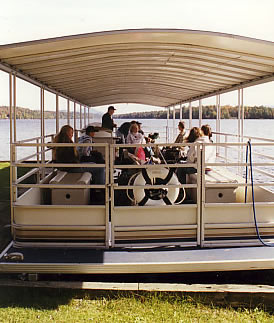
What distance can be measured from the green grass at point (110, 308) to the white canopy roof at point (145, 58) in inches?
88.2

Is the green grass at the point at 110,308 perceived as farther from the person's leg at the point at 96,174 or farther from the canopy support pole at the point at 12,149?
the person's leg at the point at 96,174

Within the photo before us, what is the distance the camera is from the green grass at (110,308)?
3.62m

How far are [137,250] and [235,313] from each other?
1122 mm

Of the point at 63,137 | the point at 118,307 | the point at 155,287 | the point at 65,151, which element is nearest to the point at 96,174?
the point at 65,151

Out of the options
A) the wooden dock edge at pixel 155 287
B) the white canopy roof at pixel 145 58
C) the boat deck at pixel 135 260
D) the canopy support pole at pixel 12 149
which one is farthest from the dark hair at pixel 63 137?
the wooden dock edge at pixel 155 287

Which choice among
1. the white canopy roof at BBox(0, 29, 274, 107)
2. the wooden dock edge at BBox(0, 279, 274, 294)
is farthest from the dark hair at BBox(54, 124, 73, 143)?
the wooden dock edge at BBox(0, 279, 274, 294)

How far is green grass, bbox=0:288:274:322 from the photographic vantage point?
11.9 ft

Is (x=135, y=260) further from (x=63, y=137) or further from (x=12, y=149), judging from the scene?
(x=63, y=137)

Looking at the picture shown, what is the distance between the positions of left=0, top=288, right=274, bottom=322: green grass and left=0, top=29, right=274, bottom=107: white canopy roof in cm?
224

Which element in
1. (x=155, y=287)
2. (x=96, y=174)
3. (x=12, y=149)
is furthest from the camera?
(x=96, y=174)

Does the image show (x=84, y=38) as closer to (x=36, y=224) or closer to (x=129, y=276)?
(x=36, y=224)

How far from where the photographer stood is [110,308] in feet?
12.4

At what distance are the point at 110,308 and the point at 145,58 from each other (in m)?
3.06

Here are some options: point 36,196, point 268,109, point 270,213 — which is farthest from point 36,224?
point 268,109
